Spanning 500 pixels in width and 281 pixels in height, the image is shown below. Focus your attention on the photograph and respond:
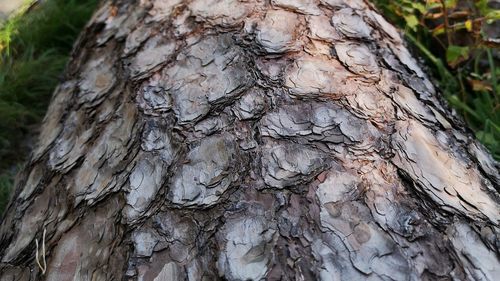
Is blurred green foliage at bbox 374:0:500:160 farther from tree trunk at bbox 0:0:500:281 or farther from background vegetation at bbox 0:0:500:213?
tree trunk at bbox 0:0:500:281

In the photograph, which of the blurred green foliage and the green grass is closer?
the blurred green foliage

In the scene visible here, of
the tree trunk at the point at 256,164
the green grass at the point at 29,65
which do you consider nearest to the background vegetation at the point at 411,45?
the green grass at the point at 29,65

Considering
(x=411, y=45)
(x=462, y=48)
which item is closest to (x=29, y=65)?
(x=411, y=45)

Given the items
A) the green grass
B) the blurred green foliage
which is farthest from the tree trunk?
the green grass

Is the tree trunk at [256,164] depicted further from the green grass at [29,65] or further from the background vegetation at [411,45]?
the green grass at [29,65]

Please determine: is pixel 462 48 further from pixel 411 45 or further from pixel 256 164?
pixel 256 164
